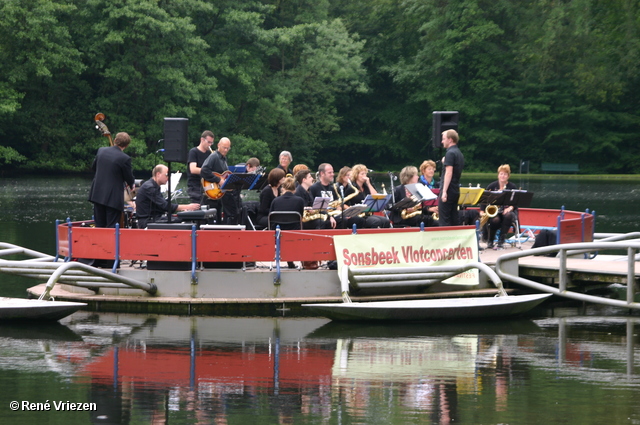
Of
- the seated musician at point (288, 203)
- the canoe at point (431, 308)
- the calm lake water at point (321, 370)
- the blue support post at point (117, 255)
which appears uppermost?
the seated musician at point (288, 203)

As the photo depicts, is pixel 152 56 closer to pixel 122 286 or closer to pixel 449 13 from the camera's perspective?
pixel 449 13

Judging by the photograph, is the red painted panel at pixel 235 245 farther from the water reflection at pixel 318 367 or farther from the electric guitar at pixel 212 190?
the electric guitar at pixel 212 190

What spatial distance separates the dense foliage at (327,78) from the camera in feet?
166

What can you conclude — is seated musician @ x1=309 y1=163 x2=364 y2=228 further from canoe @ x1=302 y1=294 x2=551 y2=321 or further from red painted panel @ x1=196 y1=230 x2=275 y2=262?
canoe @ x1=302 y1=294 x2=551 y2=321

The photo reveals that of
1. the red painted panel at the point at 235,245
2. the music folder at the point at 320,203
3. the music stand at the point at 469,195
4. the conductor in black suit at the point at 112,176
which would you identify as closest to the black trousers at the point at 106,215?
the conductor in black suit at the point at 112,176

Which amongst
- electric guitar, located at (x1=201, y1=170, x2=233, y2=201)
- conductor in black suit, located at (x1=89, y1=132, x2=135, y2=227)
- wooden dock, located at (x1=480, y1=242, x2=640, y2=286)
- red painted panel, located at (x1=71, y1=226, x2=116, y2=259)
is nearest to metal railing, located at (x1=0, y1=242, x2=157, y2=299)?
red painted panel, located at (x1=71, y1=226, x2=116, y2=259)

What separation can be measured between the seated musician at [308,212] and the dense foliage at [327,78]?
3392cm

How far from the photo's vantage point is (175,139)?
14.4 meters

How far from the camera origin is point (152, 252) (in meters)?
12.8

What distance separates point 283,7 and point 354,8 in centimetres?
639

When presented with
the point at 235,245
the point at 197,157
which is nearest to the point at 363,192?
the point at 197,157

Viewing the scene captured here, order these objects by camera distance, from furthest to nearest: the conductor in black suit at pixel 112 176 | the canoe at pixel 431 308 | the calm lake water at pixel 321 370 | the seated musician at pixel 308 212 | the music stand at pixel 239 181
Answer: the seated musician at pixel 308 212 < the music stand at pixel 239 181 < the conductor in black suit at pixel 112 176 < the canoe at pixel 431 308 < the calm lake water at pixel 321 370

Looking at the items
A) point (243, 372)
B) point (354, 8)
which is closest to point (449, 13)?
point (354, 8)

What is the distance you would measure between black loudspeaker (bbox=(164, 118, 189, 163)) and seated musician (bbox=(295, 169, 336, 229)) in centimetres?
176
